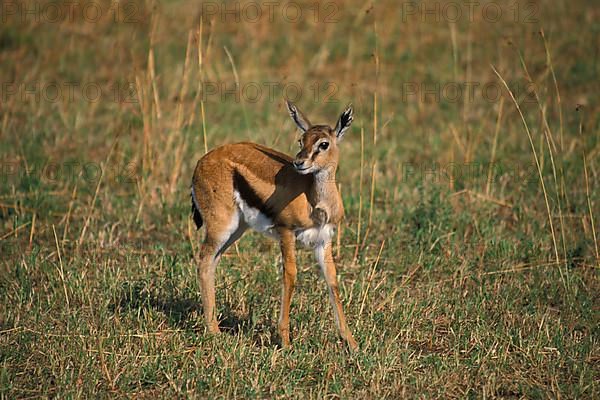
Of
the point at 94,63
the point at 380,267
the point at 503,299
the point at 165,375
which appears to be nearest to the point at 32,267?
the point at 165,375

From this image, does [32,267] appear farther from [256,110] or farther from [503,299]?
[256,110]

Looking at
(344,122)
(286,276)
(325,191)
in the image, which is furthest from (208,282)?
(344,122)

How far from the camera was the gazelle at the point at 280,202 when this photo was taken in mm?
6000

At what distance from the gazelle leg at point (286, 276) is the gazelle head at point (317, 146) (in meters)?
0.50

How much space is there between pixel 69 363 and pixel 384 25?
8774 millimetres

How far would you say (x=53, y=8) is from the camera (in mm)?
12883

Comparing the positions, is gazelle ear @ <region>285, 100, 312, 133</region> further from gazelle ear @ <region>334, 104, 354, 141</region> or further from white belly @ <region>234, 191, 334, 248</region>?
white belly @ <region>234, 191, 334, 248</region>

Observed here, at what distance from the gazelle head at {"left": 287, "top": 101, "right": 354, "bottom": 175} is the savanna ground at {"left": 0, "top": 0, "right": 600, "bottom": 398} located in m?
1.25

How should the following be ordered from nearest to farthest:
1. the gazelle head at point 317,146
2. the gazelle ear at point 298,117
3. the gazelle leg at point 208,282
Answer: the gazelle head at point 317,146 < the gazelle ear at point 298,117 < the gazelle leg at point 208,282

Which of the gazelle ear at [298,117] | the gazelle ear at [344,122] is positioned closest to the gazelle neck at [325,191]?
the gazelle ear at [344,122]

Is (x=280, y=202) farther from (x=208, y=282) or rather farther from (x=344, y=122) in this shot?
(x=208, y=282)

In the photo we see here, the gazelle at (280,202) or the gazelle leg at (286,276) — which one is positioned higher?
the gazelle at (280,202)

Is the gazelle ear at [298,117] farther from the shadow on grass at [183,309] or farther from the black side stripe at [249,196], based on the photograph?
the shadow on grass at [183,309]

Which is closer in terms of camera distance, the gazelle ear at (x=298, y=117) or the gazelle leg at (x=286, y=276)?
the gazelle leg at (x=286, y=276)
